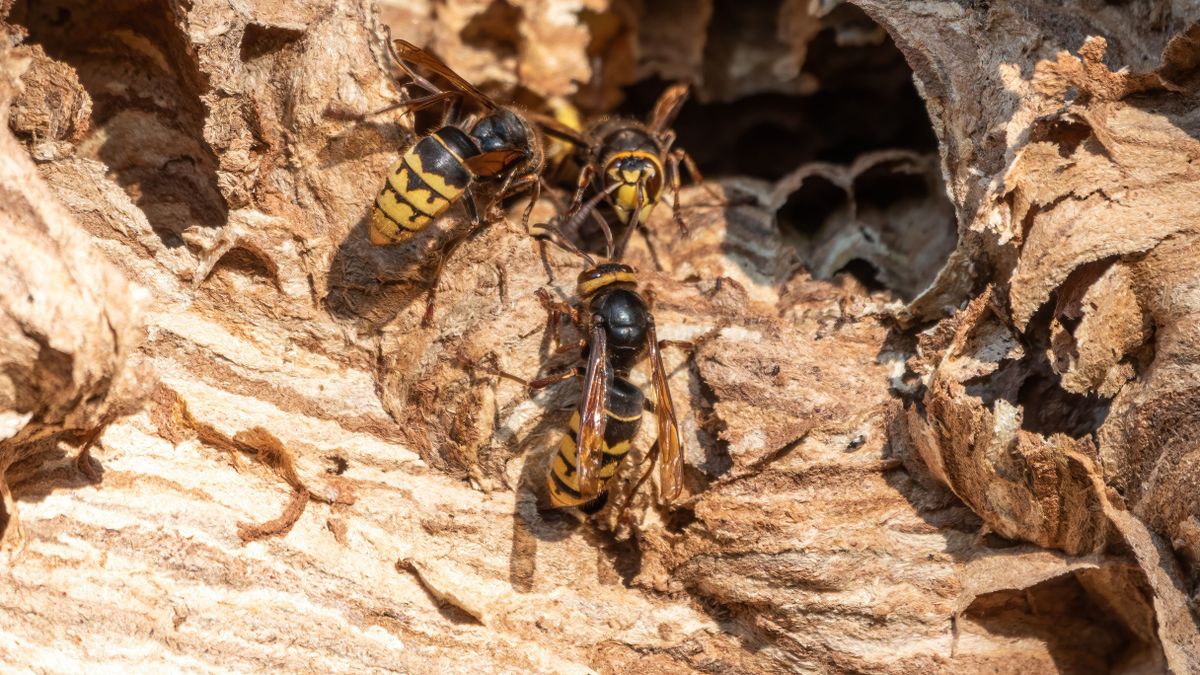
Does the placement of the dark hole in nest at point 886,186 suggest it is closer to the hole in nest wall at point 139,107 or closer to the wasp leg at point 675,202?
the wasp leg at point 675,202

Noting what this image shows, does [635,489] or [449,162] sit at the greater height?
[449,162]

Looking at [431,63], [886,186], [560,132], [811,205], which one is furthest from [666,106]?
[431,63]

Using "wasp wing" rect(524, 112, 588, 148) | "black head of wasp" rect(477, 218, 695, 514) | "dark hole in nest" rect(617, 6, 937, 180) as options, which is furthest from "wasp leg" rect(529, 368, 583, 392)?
"dark hole in nest" rect(617, 6, 937, 180)

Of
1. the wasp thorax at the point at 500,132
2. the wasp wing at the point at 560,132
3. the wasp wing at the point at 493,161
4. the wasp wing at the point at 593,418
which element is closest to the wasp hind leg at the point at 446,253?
the wasp wing at the point at 493,161

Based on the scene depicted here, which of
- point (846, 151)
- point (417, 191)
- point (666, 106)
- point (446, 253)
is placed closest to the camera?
point (417, 191)

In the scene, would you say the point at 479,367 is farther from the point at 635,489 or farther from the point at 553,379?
the point at 635,489

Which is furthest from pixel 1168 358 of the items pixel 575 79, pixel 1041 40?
pixel 575 79

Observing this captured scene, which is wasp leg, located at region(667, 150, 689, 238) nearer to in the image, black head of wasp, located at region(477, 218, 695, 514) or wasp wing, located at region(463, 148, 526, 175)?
black head of wasp, located at region(477, 218, 695, 514)
